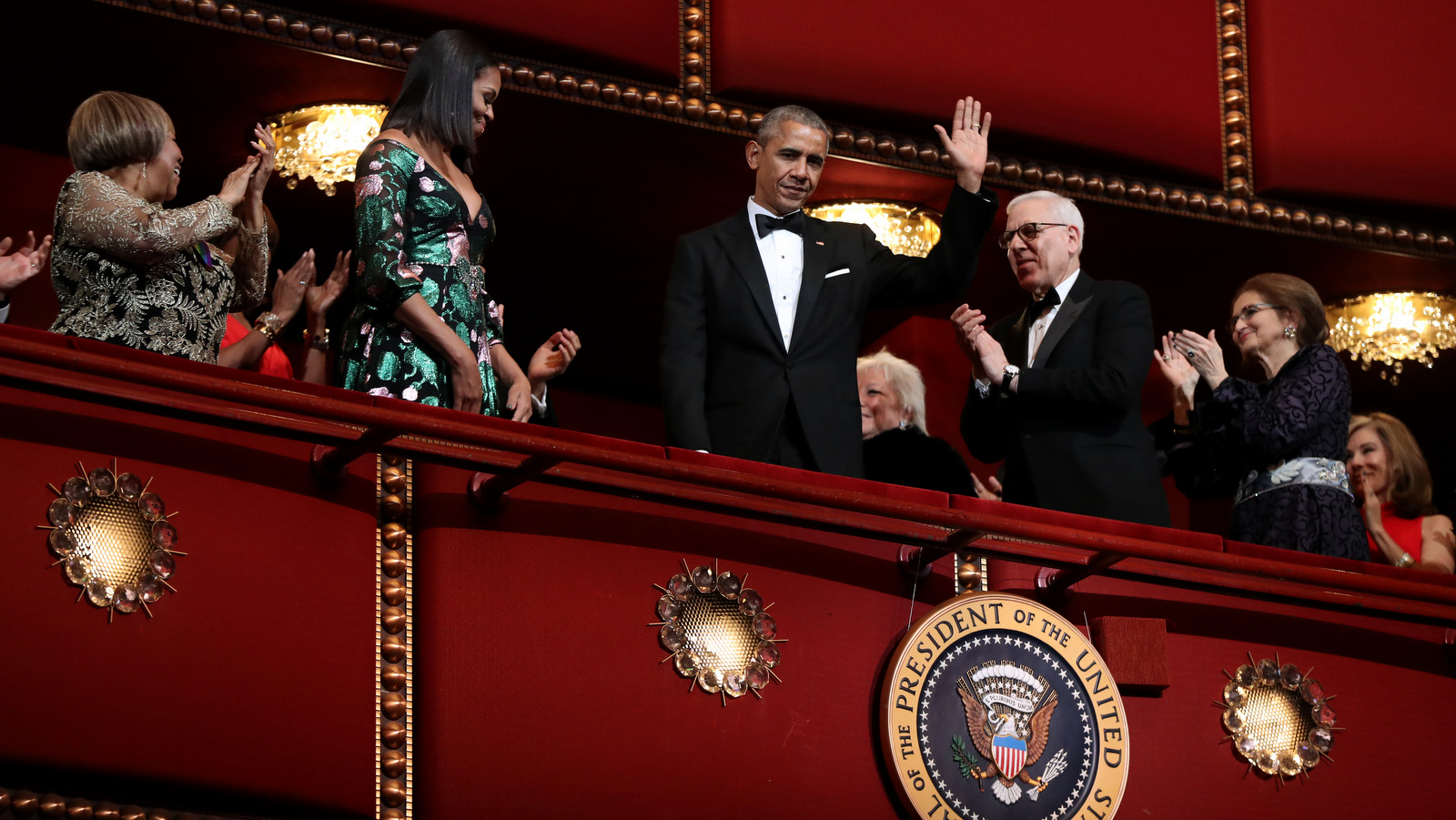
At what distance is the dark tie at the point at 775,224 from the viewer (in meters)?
4.06

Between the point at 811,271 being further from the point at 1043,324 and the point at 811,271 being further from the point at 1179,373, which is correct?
the point at 1179,373

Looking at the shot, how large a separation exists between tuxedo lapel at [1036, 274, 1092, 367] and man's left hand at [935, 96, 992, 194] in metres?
0.33

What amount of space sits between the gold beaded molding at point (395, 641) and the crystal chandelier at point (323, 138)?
7.19 feet

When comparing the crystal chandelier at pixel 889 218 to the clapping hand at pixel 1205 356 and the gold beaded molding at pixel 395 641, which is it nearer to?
the clapping hand at pixel 1205 356

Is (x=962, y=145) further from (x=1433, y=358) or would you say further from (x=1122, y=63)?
(x=1433, y=358)

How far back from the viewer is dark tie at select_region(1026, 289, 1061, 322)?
4195mm

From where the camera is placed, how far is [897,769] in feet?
10.6

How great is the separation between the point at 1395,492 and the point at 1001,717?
2.51 metres

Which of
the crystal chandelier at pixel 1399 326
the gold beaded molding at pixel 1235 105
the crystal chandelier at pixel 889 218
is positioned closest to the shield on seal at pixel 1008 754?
the crystal chandelier at pixel 889 218

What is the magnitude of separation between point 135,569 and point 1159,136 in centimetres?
375

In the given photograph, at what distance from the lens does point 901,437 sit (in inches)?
189

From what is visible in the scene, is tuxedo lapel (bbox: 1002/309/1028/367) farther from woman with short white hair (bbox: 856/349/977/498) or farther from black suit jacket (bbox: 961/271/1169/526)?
woman with short white hair (bbox: 856/349/977/498)

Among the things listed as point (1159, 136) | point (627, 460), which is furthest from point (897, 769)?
point (1159, 136)

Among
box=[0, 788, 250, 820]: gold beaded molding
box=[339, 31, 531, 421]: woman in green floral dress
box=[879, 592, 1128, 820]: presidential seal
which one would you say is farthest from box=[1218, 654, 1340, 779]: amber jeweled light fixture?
box=[0, 788, 250, 820]: gold beaded molding
